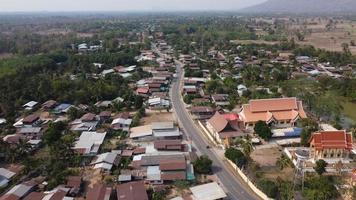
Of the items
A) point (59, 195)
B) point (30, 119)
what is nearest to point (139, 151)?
point (59, 195)

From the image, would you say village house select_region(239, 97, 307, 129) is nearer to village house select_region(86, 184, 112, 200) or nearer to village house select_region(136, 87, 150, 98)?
village house select_region(136, 87, 150, 98)

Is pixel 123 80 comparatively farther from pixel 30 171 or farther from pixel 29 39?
pixel 29 39

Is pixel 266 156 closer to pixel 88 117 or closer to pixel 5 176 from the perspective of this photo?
pixel 88 117

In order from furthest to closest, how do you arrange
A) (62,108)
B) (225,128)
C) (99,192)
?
(62,108) → (225,128) → (99,192)

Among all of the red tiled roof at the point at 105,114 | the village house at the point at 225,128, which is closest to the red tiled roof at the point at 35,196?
the red tiled roof at the point at 105,114

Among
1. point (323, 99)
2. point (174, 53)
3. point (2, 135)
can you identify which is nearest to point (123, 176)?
point (2, 135)
